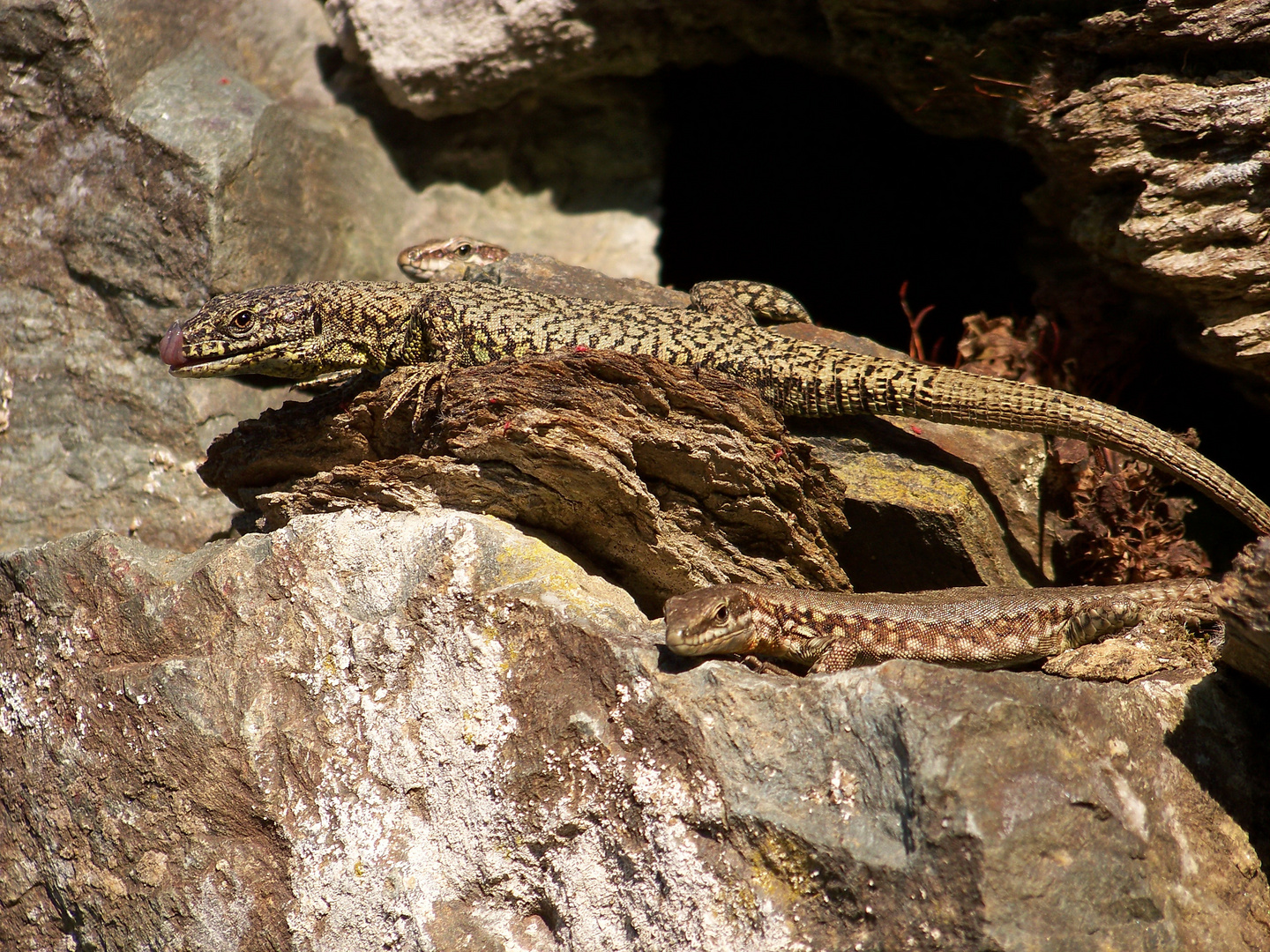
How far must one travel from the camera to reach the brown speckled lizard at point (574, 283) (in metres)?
6.41

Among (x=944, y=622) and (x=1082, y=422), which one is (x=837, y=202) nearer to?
(x=1082, y=422)

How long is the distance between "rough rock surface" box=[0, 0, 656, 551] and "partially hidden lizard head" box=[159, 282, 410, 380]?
193cm

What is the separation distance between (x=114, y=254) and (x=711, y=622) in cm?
589

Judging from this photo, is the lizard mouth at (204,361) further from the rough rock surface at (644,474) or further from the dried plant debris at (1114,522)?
the dried plant debris at (1114,522)

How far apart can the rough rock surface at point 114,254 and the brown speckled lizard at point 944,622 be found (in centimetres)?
454

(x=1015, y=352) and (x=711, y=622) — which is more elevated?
(x=1015, y=352)

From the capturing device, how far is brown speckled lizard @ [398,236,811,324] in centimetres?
641

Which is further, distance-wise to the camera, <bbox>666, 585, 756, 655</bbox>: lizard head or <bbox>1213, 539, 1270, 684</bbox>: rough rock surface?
<bbox>666, 585, 756, 655</bbox>: lizard head

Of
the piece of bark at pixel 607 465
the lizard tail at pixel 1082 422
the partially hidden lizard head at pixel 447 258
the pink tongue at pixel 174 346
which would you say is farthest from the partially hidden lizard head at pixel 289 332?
the lizard tail at pixel 1082 422

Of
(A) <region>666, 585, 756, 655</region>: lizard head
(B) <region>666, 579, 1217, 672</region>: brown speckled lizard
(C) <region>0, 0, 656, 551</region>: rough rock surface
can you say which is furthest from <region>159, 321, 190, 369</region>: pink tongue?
(B) <region>666, 579, 1217, 672</region>: brown speckled lizard

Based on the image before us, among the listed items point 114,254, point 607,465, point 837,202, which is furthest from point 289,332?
point 837,202

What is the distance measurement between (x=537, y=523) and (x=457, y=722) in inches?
46.8

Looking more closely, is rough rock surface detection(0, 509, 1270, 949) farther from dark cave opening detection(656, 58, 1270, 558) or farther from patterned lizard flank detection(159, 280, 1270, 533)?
dark cave opening detection(656, 58, 1270, 558)

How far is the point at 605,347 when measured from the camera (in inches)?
211
